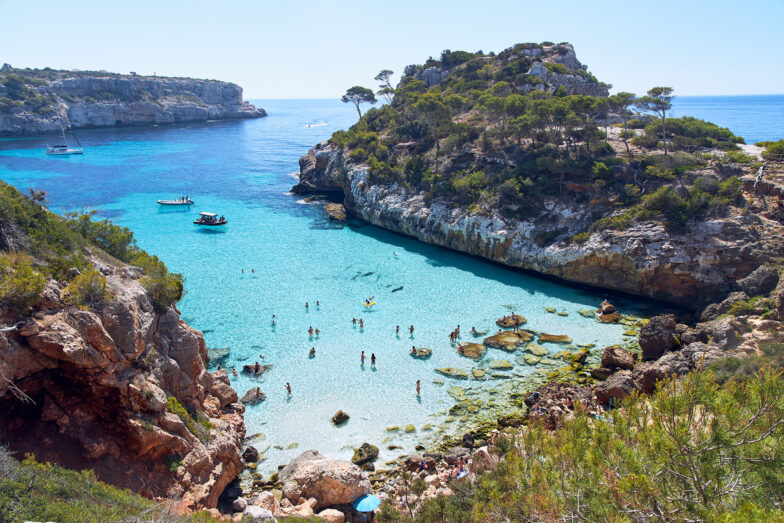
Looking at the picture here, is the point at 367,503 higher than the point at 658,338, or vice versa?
the point at 658,338

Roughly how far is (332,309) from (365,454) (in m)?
12.5

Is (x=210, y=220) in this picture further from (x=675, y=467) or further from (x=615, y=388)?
(x=675, y=467)

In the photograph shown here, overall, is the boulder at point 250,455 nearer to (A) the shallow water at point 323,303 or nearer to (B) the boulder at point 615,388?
(A) the shallow water at point 323,303

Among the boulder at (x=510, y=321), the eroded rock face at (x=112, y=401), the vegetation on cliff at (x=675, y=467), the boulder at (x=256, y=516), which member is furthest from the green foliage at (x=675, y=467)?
the boulder at (x=510, y=321)

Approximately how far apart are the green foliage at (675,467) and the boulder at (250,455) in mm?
10689

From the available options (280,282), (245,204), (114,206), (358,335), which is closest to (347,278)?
(280,282)

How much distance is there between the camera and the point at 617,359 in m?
21.4

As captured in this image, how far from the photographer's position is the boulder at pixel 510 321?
25766 millimetres

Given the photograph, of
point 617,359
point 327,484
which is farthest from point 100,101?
point 617,359

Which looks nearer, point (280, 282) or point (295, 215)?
point (280, 282)

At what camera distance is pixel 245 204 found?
52500 mm

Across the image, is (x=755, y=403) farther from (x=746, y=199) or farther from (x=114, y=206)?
(x=114, y=206)

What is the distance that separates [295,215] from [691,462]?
44.1 metres

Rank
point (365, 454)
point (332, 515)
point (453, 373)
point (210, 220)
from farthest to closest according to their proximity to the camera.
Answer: point (210, 220) → point (453, 373) → point (365, 454) → point (332, 515)
